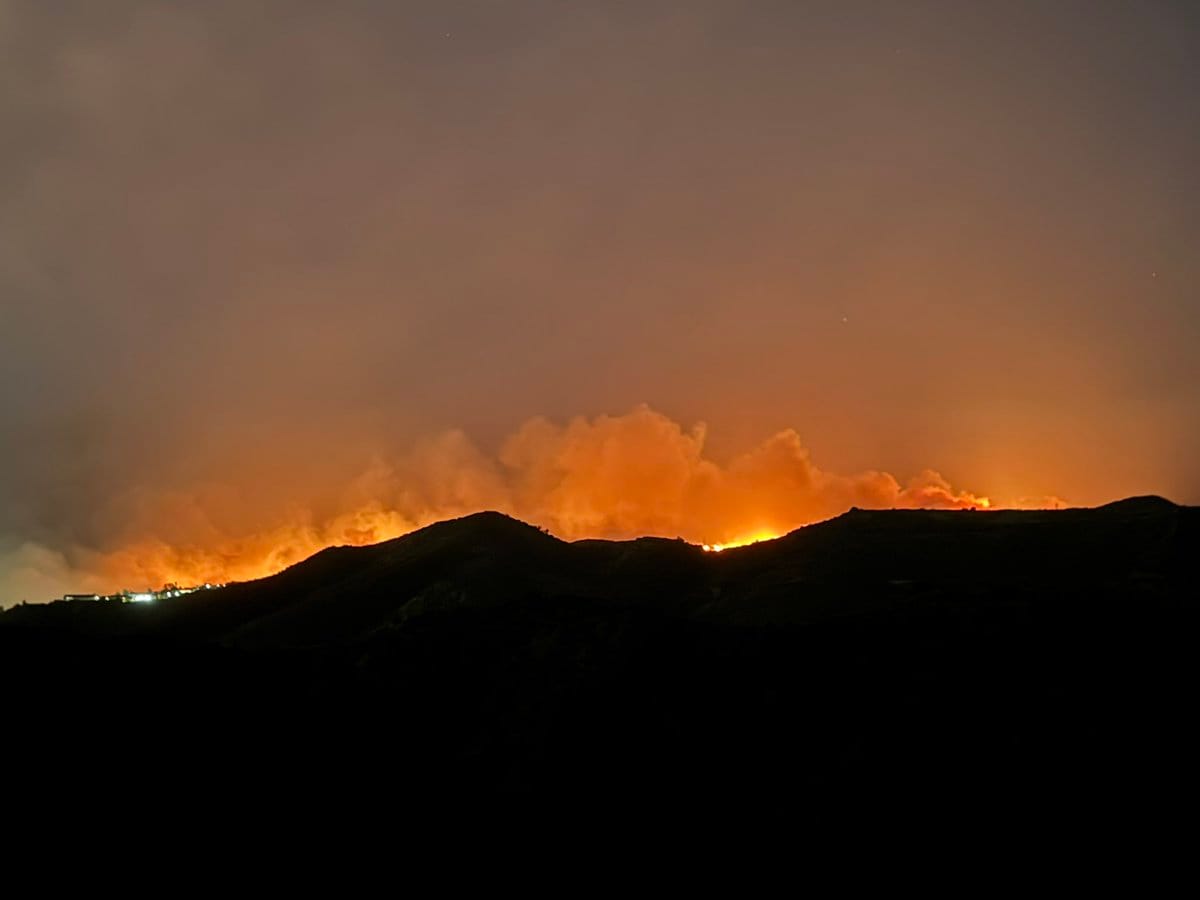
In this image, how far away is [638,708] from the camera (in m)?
27.0

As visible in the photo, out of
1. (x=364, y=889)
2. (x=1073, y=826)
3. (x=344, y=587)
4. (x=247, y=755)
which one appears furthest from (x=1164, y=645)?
(x=344, y=587)

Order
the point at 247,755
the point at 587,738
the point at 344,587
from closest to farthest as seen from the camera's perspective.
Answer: the point at 247,755
the point at 587,738
the point at 344,587

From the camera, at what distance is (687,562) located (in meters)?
56.8

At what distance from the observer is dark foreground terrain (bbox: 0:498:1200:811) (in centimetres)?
2180

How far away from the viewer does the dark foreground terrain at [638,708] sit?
21.8 metres

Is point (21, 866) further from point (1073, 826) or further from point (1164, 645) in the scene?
point (1164, 645)

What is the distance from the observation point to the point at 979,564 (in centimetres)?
4775

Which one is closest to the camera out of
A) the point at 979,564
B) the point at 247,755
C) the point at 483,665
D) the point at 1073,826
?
the point at 1073,826

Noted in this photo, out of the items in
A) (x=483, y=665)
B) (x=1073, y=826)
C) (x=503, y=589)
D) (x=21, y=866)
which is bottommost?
(x=1073, y=826)

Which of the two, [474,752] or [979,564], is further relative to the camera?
[979,564]

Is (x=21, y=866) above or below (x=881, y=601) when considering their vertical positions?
below

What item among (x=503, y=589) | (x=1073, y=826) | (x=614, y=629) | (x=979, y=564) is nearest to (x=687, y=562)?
(x=503, y=589)

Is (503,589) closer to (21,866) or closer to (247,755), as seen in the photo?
(247,755)

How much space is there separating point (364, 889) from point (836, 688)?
1381 cm
